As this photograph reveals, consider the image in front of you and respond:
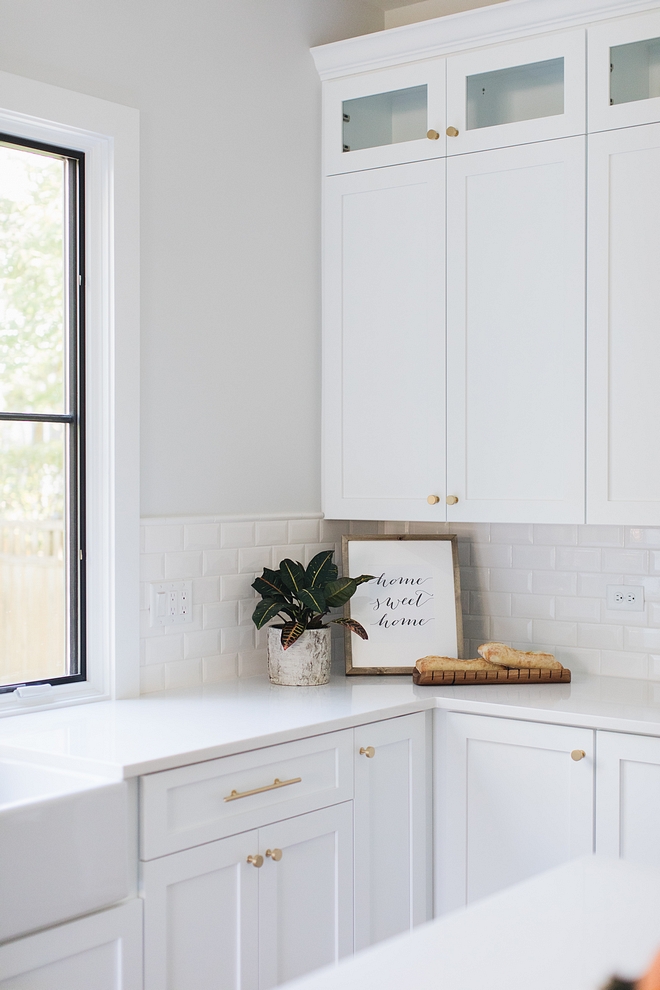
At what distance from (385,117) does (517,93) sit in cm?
41

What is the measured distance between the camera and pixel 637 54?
2514 mm

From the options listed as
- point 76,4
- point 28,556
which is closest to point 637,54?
point 76,4

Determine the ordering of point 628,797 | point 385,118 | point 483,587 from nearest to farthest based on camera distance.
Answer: point 628,797
point 385,118
point 483,587

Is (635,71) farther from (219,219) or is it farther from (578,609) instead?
(578,609)

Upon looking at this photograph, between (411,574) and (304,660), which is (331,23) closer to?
(411,574)

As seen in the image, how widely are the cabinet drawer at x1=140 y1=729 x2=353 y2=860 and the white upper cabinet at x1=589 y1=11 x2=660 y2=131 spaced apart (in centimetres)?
171

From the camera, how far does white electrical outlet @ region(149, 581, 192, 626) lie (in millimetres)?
2527

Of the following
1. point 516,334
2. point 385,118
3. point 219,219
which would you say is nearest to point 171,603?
point 219,219

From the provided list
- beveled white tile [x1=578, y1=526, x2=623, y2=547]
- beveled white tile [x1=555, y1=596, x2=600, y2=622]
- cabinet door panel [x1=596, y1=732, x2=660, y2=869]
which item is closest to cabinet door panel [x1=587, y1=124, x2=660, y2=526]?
beveled white tile [x1=578, y1=526, x2=623, y2=547]

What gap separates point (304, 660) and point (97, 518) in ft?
2.21

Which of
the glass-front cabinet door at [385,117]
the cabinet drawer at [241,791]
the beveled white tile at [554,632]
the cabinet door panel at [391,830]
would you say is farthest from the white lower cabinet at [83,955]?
the glass-front cabinet door at [385,117]

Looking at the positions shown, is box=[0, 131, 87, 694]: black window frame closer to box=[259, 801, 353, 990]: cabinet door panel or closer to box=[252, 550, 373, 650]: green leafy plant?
box=[252, 550, 373, 650]: green leafy plant

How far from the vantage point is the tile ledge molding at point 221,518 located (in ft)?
8.29

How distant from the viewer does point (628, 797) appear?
2.21 m
